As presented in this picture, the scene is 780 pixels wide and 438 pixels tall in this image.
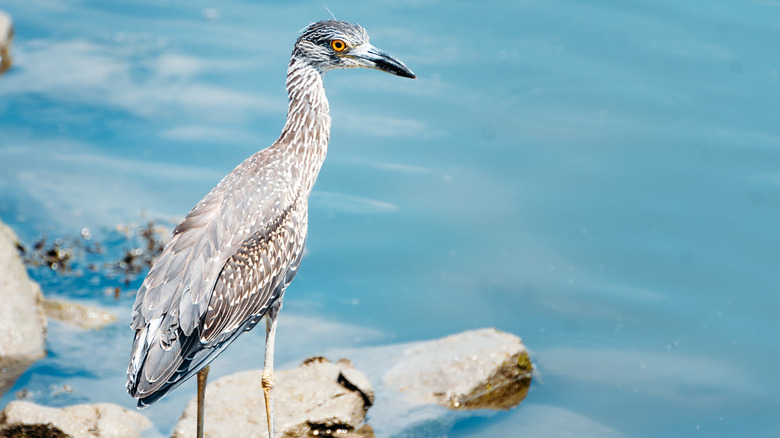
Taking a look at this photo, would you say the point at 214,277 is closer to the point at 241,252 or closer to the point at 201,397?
the point at 241,252

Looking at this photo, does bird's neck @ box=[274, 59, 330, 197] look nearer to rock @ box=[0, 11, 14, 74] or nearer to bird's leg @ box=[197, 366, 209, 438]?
bird's leg @ box=[197, 366, 209, 438]

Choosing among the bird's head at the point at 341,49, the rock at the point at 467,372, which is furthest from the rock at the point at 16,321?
the bird's head at the point at 341,49

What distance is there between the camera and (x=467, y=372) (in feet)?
23.8

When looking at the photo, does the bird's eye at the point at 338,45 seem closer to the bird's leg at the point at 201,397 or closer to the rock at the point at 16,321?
the bird's leg at the point at 201,397

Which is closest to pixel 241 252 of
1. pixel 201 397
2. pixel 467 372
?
pixel 201 397

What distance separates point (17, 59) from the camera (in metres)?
11.9

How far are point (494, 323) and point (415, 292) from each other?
2.44 ft

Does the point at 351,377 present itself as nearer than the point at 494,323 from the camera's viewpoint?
Yes

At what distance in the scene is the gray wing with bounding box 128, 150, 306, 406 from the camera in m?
5.51

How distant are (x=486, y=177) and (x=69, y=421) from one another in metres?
4.79

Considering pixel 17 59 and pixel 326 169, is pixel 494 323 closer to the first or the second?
pixel 326 169

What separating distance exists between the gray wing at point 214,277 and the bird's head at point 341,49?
82cm

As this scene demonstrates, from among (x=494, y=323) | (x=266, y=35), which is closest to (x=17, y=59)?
(x=266, y=35)

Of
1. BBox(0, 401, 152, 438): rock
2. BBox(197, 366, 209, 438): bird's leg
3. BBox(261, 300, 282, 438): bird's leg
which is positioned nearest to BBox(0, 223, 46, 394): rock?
BBox(0, 401, 152, 438): rock
